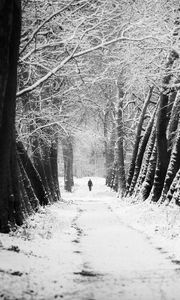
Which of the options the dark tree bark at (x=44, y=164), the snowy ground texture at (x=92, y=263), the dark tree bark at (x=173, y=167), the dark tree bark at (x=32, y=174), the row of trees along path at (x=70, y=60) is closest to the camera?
the snowy ground texture at (x=92, y=263)

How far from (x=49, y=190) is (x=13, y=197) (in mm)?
12338

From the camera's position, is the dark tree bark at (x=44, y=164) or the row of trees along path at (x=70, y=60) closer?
the row of trees along path at (x=70, y=60)

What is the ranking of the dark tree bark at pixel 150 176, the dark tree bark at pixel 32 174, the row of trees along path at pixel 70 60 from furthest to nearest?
the dark tree bark at pixel 150 176
the dark tree bark at pixel 32 174
the row of trees along path at pixel 70 60

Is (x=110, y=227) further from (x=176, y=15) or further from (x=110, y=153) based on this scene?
(x=110, y=153)

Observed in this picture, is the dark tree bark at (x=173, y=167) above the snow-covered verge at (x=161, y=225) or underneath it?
above

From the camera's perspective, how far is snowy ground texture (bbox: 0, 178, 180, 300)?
5.59 m

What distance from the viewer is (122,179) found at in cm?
3069

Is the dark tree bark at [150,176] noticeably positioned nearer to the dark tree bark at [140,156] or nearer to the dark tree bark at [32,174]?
the dark tree bark at [140,156]

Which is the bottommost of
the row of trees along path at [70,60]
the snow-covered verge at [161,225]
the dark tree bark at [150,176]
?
the snow-covered verge at [161,225]

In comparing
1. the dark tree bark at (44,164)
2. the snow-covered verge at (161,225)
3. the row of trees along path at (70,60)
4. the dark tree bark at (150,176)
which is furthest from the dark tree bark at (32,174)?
the dark tree bark at (150,176)

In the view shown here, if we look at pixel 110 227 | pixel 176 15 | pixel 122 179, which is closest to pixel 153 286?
pixel 110 227

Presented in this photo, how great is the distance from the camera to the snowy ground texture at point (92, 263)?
18.3 ft

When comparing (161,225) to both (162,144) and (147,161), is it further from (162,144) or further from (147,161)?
(147,161)

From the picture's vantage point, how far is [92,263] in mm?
7836
